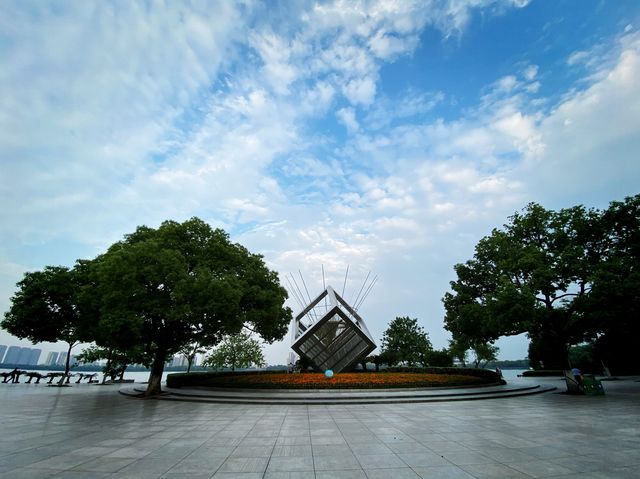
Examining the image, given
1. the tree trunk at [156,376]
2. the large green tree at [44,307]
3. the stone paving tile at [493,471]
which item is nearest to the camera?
the stone paving tile at [493,471]

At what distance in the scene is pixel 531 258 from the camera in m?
18.1

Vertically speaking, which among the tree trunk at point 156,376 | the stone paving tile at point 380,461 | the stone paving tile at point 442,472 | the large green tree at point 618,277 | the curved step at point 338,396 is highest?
the large green tree at point 618,277

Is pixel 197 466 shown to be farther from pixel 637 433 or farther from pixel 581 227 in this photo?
pixel 581 227

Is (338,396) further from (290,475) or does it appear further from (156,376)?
(156,376)

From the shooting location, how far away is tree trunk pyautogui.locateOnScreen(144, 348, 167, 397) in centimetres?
1909

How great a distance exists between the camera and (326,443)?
7938 millimetres

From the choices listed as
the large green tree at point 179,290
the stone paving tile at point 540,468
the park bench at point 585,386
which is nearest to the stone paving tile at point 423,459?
the stone paving tile at point 540,468

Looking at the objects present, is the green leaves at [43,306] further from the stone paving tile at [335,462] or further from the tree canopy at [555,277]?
the tree canopy at [555,277]

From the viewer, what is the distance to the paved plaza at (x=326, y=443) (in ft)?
19.6

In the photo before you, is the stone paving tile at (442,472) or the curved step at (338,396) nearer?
the stone paving tile at (442,472)

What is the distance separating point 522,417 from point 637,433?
326 centimetres

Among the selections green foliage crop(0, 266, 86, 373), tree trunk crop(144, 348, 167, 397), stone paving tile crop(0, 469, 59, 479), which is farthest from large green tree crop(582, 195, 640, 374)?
green foliage crop(0, 266, 86, 373)

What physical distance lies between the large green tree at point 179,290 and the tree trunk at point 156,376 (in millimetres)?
56

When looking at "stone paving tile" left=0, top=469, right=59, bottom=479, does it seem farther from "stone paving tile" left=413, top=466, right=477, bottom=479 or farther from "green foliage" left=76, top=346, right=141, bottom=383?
"green foliage" left=76, top=346, right=141, bottom=383
